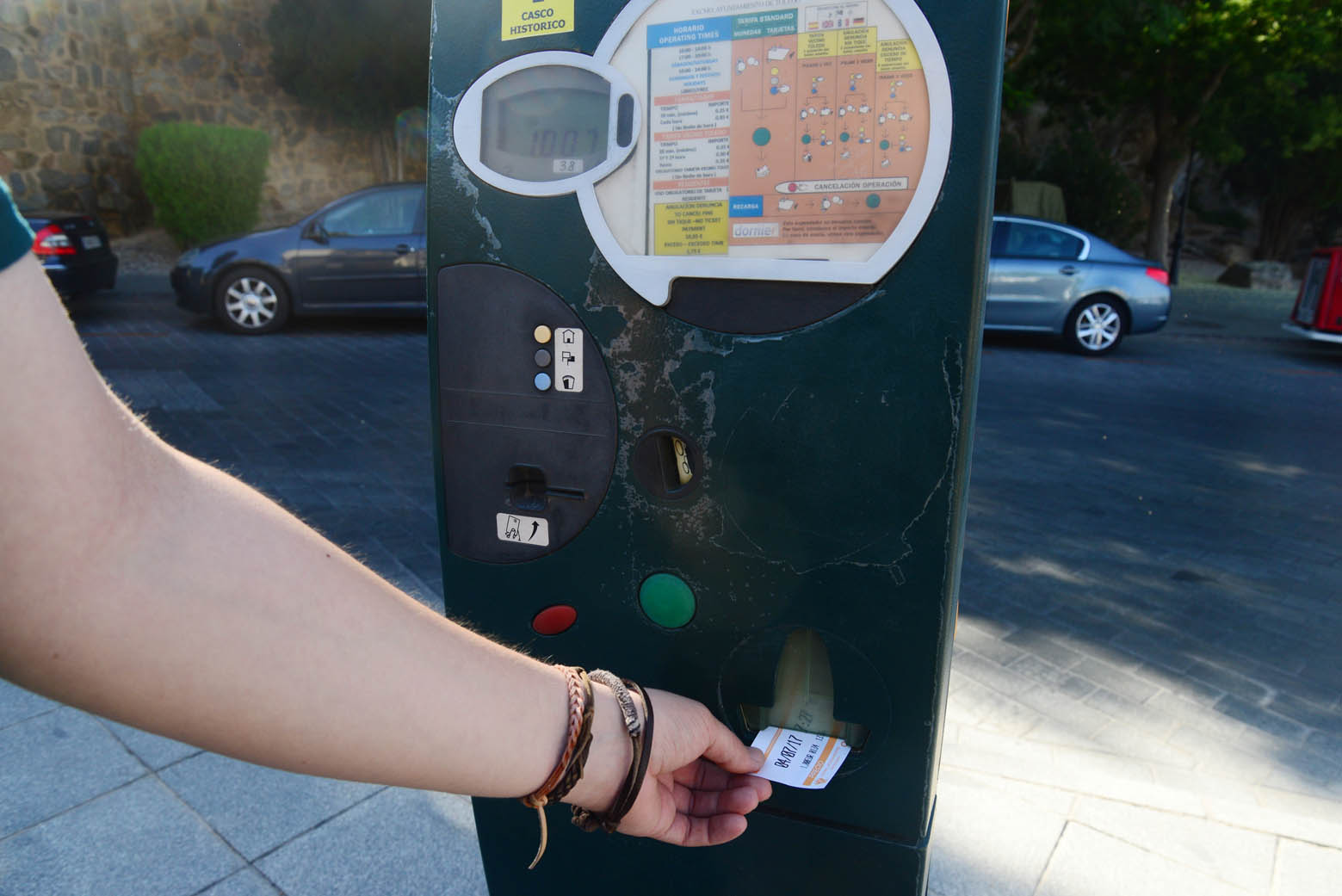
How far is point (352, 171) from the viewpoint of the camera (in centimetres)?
1648

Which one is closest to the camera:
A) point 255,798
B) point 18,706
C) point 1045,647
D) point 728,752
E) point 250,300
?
point 728,752

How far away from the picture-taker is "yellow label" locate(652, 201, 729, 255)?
126 centimetres

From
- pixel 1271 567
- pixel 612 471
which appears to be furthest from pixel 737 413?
pixel 1271 567

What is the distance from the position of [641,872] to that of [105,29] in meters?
16.4

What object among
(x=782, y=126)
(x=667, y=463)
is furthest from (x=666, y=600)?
(x=782, y=126)

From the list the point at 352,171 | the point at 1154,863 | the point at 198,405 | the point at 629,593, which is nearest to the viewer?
the point at 629,593

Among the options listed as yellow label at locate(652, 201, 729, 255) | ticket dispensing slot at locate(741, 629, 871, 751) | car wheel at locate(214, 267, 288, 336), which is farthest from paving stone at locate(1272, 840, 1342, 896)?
car wheel at locate(214, 267, 288, 336)

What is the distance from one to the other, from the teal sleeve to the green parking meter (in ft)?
2.45

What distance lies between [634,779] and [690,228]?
0.69 metres

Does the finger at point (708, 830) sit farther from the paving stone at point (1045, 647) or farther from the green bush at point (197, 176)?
the green bush at point (197, 176)

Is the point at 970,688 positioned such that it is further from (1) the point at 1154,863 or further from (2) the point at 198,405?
(2) the point at 198,405

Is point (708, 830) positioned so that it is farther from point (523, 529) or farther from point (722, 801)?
point (523, 529)

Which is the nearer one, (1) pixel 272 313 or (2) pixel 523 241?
(2) pixel 523 241

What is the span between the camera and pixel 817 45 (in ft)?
3.88
